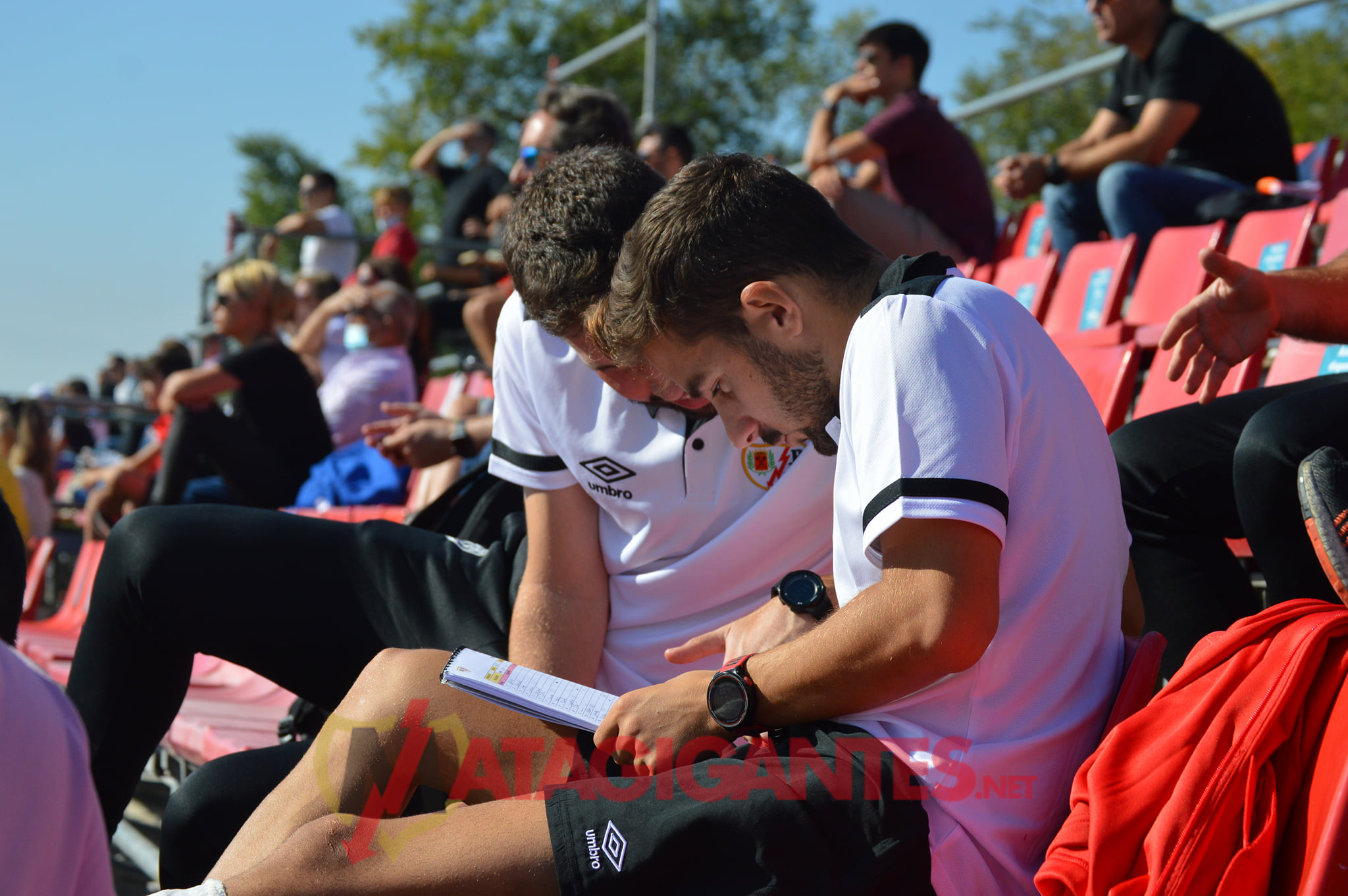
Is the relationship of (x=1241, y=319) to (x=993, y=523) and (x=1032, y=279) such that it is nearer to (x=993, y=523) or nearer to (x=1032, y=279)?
(x=993, y=523)

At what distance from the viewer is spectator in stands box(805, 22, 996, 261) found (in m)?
4.79

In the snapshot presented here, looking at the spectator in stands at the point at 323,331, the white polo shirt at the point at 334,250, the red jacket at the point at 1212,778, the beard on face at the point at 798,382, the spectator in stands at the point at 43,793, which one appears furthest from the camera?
the white polo shirt at the point at 334,250

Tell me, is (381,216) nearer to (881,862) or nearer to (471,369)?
(471,369)

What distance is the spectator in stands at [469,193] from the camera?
804cm

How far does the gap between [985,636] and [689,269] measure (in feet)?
1.69

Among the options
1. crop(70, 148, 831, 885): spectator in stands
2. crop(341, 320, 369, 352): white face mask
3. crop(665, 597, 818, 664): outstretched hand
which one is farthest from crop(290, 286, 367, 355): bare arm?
crop(665, 597, 818, 664): outstretched hand

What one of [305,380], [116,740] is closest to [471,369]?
[305,380]

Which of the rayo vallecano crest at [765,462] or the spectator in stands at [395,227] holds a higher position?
the rayo vallecano crest at [765,462]

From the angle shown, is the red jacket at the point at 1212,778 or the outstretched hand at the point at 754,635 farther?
the outstretched hand at the point at 754,635

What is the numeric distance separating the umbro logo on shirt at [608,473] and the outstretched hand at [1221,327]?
2.71ft

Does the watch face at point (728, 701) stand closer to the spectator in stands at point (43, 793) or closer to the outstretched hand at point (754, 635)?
the outstretched hand at point (754, 635)

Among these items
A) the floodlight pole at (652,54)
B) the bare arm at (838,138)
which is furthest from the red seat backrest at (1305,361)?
the floodlight pole at (652,54)

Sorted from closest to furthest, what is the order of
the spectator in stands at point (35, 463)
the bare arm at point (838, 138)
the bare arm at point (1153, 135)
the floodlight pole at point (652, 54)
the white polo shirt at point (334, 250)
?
1. the bare arm at point (1153, 135)
2. the bare arm at point (838, 138)
3. the spectator in stands at point (35, 463)
4. the white polo shirt at point (334, 250)
5. the floodlight pole at point (652, 54)

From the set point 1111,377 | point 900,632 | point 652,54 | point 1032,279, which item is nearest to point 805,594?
point 900,632
